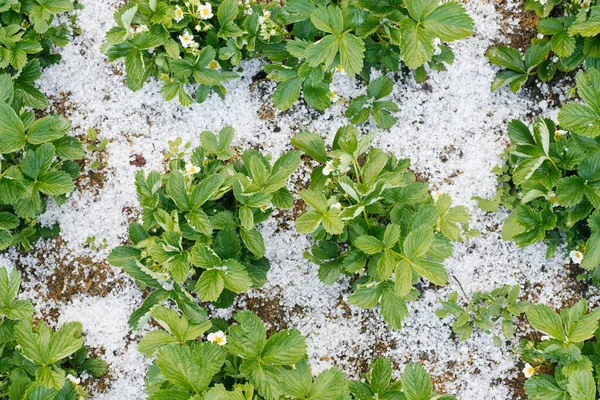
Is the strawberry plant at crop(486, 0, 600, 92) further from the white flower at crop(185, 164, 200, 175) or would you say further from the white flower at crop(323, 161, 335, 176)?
the white flower at crop(185, 164, 200, 175)

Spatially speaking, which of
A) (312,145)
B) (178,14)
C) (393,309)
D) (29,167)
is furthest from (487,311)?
(29,167)

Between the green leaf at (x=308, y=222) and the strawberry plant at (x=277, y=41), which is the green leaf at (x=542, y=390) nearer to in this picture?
the green leaf at (x=308, y=222)

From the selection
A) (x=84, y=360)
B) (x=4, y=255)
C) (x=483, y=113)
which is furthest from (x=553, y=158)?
(x=4, y=255)

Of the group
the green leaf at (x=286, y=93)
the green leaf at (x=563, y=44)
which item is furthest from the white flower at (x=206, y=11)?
the green leaf at (x=563, y=44)

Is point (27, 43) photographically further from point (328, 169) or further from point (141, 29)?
point (328, 169)

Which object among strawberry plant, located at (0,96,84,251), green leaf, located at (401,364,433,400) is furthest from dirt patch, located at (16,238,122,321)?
green leaf, located at (401,364,433,400)
